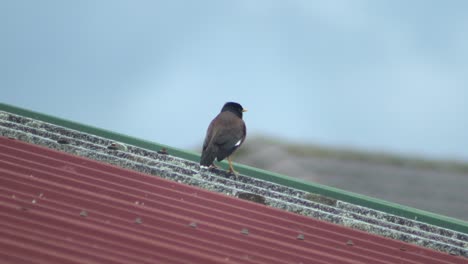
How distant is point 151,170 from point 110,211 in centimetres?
106

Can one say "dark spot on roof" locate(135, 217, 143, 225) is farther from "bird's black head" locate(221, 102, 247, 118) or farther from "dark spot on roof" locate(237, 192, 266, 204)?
"bird's black head" locate(221, 102, 247, 118)

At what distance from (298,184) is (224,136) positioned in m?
1.36

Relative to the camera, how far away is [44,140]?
8172 mm

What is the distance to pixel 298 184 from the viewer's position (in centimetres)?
822

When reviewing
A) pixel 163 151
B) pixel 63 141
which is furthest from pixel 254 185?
pixel 63 141

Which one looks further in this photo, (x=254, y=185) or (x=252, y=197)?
(x=254, y=185)

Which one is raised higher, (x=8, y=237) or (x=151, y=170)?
(x=151, y=170)

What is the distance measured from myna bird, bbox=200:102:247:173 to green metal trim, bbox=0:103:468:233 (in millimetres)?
145

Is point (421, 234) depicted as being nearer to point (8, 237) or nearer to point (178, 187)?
point (178, 187)

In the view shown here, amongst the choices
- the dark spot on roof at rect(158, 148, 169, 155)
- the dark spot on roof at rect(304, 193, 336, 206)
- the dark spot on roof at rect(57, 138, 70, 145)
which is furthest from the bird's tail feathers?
the dark spot on roof at rect(57, 138, 70, 145)

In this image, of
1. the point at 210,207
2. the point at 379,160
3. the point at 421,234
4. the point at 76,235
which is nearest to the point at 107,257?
the point at 76,235

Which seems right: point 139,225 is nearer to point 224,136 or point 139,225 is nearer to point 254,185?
point 254,185

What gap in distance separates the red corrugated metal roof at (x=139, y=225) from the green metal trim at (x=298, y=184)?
0.56 metres

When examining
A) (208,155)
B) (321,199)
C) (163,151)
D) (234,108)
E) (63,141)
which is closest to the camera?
(321,199)
